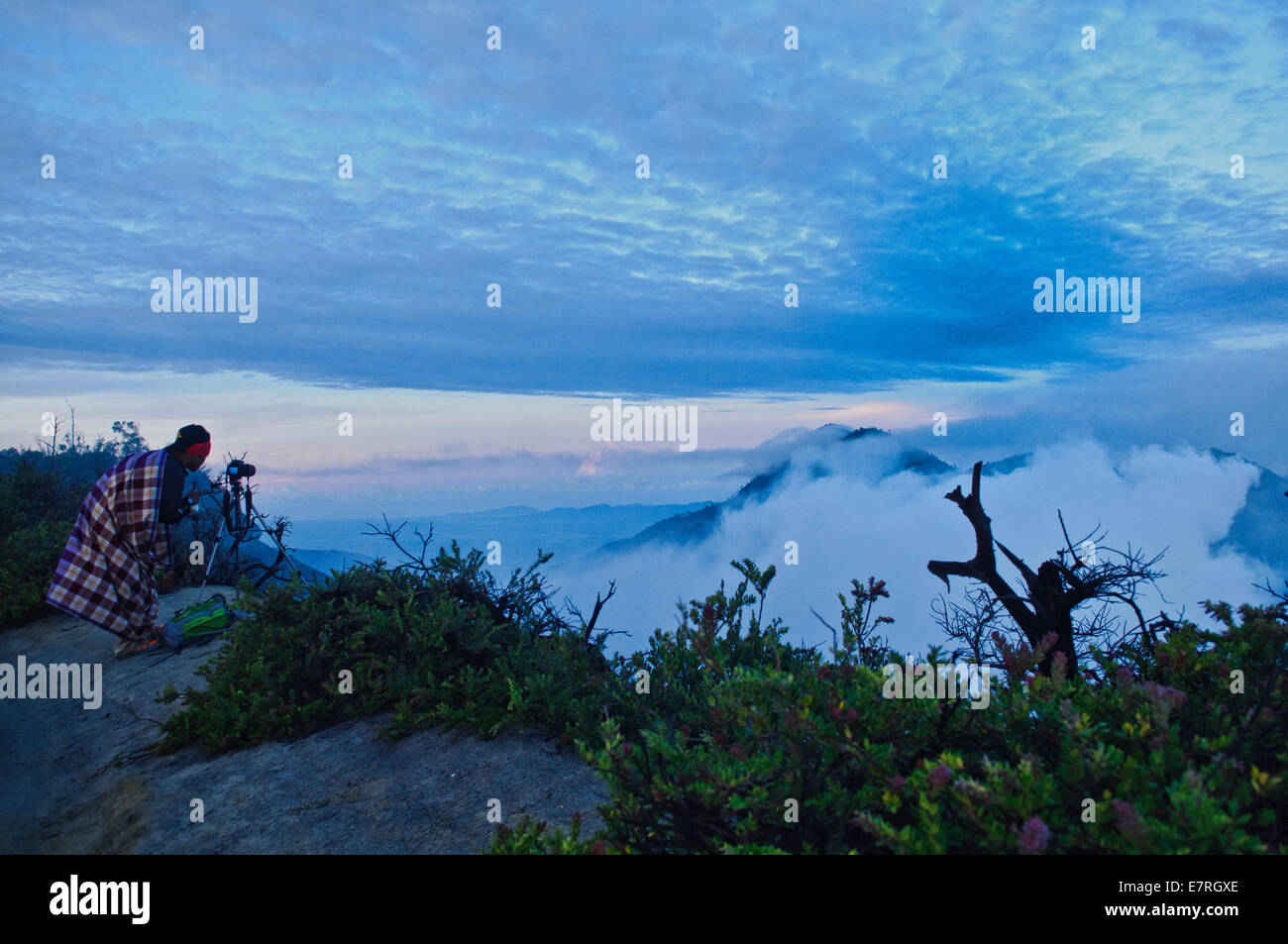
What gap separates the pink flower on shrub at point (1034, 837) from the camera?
2.41m

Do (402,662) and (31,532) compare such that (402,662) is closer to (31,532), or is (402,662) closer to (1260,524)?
(31,532)

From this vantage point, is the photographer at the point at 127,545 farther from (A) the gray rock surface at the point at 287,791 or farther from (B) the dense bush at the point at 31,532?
(B) the dense bush at the point at 31,532

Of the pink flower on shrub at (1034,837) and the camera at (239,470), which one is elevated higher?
the camera at (239,470)

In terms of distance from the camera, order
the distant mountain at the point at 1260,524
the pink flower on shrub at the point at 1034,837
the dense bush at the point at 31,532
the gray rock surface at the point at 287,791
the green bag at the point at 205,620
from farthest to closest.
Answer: the distant mountain at the point at 1260,524, the dense bush at the point at 31,532, the green bag at the point at 205,620, the gray rock surface at the point at 287,791, the pink flower on shrub at the point at 1034,837

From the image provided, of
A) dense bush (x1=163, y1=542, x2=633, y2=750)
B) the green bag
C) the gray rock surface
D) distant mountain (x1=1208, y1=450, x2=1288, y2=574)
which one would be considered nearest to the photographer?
the green bag

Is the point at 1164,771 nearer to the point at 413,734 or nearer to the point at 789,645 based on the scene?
the point at 789,645

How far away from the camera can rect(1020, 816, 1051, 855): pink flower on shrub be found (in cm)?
241

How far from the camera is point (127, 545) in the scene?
9.23 meters

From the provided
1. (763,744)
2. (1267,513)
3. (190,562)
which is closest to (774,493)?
(1267,513)

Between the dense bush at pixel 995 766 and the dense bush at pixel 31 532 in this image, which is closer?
the dense bush at pixel 995 766

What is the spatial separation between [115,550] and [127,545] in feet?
0.42

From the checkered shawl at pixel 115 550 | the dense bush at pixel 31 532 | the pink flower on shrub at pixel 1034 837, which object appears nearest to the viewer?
the pink flower on shrub at pixel 1034 837

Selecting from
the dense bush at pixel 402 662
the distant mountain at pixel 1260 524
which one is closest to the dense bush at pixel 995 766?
the dense bush at pixel 402 662

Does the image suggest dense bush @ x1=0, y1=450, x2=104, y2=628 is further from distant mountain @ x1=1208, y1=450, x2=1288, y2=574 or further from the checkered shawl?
distant mountain @ x1=1208, y1=450, x2=1288, y2=574
